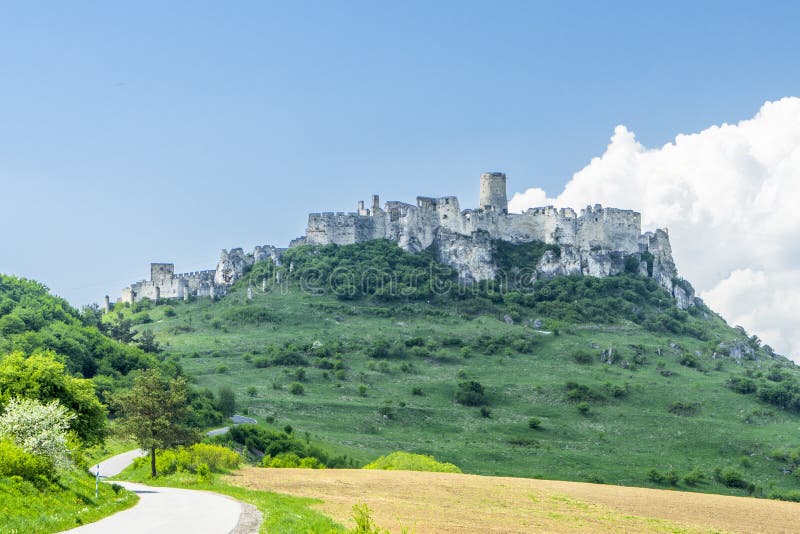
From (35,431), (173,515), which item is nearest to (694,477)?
(173,515)

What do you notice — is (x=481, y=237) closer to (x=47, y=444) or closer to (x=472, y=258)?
(x=472, y=258)

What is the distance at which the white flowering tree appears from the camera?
25.5 metres

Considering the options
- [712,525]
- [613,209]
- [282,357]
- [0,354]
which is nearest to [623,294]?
[613,209]

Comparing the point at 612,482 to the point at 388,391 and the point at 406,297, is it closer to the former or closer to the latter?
the point at 388,391

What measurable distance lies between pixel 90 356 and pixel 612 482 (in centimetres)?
4346

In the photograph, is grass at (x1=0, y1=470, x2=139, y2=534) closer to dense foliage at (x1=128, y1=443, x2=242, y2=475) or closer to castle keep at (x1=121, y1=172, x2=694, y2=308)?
dense foliage at (x1=128, y1=443, x2=242, y2=475)

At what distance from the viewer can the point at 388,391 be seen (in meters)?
92.8

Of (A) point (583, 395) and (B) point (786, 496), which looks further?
(A) point (583, 395)

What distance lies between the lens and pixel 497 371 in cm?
10112

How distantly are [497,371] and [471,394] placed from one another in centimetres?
1076

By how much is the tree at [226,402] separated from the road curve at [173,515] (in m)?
42.6

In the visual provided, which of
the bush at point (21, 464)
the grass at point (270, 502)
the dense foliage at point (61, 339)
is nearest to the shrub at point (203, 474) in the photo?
the grass at point (270, 502)

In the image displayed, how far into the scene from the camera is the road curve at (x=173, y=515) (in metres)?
21.4

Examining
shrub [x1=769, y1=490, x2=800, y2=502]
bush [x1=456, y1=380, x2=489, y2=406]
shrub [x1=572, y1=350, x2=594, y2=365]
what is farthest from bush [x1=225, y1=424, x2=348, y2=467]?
shrub [x1=572, y1=350, x2=594, y2=365]
